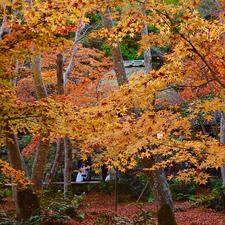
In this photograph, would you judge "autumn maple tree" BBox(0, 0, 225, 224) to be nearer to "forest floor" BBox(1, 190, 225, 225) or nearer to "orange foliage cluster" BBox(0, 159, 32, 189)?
"orange foliage cluster" BBox(0, 159, 32, 189)

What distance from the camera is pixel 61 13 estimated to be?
182 inches

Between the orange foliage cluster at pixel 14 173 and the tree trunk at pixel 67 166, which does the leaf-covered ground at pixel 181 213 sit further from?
the orange foliage cluster at pixel 14 173

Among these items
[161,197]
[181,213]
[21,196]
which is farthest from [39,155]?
[181,213]

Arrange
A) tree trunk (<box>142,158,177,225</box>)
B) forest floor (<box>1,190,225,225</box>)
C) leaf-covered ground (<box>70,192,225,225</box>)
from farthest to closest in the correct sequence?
1. leaf-covered ground (<box>70,192,225,225</box>)
2. forest floor (<box>1,190,225,225</box>)
3. tree trunk (<box>142,158,177,225</box>)

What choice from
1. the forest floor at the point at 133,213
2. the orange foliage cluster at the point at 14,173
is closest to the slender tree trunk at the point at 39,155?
the orange foliage cluster at the point at 14,173

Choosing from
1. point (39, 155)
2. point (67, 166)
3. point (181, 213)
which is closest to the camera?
point (39, 155)

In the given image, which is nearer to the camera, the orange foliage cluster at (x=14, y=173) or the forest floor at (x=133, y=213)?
the orange foliage cluster at (x=14, y=173)

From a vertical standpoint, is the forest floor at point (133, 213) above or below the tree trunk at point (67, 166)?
below

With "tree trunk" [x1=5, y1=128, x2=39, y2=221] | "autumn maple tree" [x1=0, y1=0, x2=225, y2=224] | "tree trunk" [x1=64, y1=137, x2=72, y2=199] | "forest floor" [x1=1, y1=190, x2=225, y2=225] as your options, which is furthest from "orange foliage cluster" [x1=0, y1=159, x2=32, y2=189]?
"tree trunk" [x1=64, y1=137, x2=72, y2=199]

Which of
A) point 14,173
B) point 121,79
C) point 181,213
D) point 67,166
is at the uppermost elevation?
point 121,79

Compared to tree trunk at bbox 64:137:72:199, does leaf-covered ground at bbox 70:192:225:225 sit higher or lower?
lower

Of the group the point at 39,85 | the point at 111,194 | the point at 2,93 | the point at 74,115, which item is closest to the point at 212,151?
the point at 74,115

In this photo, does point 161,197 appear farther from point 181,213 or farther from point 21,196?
point 181,213

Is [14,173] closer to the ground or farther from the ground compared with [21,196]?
farther from the ground
